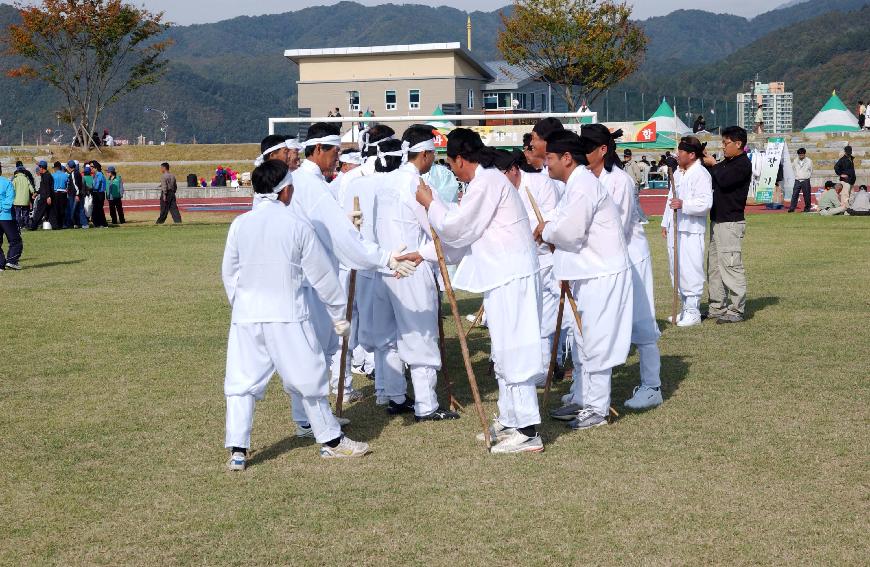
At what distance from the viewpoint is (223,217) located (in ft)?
100

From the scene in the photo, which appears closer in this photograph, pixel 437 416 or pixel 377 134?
pixel 437 416

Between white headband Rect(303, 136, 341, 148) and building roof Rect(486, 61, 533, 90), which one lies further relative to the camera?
building roof Rect(486, 61, 533, 90)

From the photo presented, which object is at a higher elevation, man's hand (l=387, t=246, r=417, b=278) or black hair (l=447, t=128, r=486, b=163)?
black hair (l=447, t=128, r=486, b=163)

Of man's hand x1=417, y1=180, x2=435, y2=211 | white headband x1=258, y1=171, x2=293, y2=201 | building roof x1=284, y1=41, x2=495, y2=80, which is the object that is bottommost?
man's hand x1=417, y1=180, x2=435, y2=211

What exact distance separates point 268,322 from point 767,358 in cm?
512

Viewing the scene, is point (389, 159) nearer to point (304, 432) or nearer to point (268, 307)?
point (268, 307)

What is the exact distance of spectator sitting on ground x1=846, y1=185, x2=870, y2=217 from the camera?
86.2 ft

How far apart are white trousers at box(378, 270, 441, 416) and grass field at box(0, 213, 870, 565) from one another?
274 mm

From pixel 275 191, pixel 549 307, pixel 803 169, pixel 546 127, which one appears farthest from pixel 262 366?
pixel 803 169

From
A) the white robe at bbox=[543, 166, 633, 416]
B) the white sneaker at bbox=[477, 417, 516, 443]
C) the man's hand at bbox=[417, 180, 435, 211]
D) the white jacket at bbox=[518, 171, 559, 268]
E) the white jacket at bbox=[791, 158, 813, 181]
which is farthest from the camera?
the white jacket at bbox=[791, 158, 813, 181]

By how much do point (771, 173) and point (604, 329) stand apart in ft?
78.9

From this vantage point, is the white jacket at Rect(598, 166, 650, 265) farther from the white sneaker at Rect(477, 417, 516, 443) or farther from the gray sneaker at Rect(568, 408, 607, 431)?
the white sneaker at Rect(477, 417, 516, 443)

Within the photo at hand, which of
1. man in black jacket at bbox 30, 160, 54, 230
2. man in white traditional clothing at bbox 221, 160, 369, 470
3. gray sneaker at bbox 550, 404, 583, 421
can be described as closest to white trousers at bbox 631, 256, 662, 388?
gray sneaker at bbox 550, 404, 583, 421

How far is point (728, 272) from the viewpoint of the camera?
1150cm
